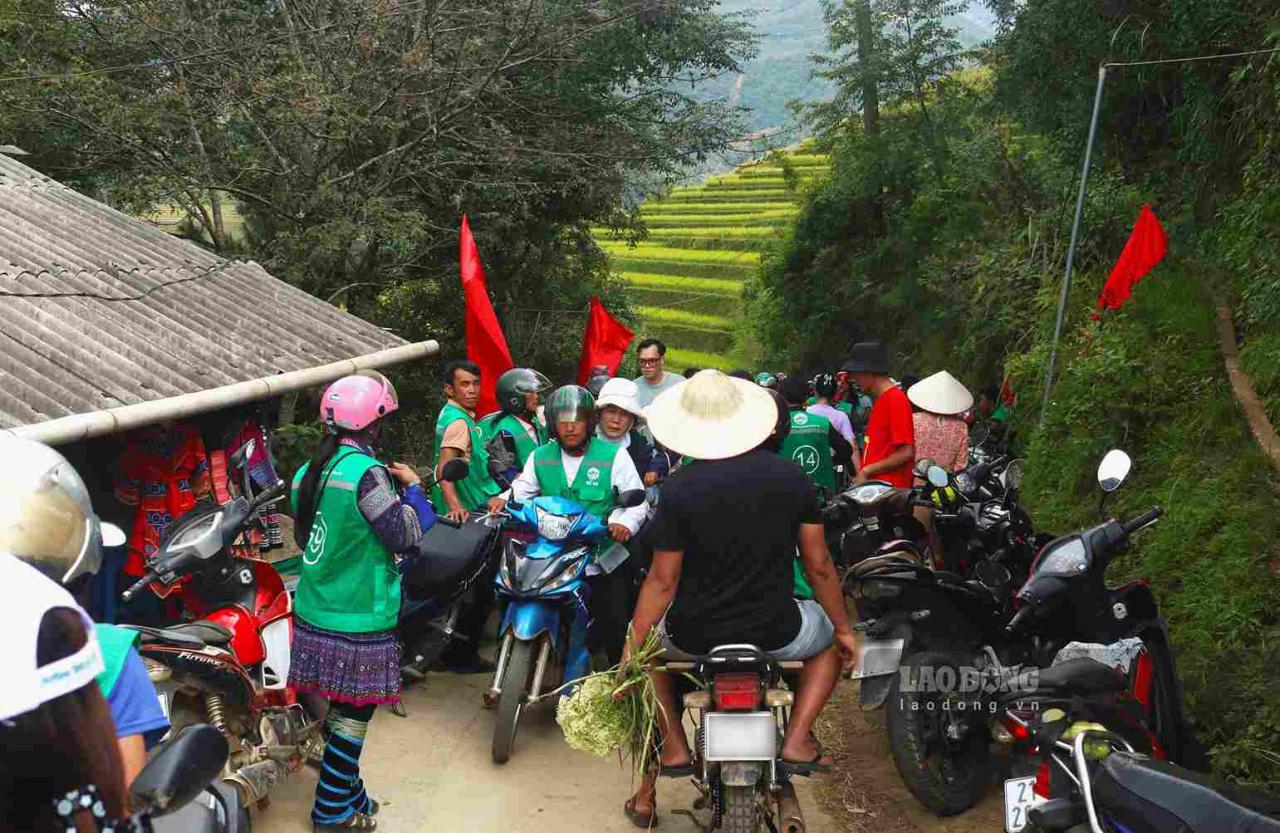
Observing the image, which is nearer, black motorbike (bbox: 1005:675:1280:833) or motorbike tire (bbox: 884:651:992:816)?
black motorbike (bbox: 1005:675:1280:833)

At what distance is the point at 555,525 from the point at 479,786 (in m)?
1.24

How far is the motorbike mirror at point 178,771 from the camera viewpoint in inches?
84.7

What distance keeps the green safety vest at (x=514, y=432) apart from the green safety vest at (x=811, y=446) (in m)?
1.75

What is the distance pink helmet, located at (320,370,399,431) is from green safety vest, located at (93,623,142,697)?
2.22 metres

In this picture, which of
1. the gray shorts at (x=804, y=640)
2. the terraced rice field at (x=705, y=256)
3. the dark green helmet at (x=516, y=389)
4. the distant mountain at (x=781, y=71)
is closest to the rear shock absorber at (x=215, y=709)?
the gray shorts at (x=804, y=640)

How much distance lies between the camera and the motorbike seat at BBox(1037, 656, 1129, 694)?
382cm

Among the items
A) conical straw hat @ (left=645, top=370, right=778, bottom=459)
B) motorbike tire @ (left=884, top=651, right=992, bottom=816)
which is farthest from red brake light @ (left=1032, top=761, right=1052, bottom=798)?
conical straw hat @ (left=645, top=370, right=778, bottom=459)

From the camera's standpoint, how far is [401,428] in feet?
52.2

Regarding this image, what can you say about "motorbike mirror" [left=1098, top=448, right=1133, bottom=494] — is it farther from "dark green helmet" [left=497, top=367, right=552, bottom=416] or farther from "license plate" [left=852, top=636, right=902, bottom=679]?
"dark green helmet" [left=497, top=367, right=552, bottom=416]

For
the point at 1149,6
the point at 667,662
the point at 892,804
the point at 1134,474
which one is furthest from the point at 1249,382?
the point at 667,662

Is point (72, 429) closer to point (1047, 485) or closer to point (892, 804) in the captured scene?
point (892, 804)

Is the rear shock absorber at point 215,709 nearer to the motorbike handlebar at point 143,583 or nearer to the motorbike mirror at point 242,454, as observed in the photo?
the motorbike handlebar at point 143,583

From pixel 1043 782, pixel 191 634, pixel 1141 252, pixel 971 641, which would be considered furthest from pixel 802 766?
pixel 1141 252

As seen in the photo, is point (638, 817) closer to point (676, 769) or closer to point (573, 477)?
point (676, 769)
